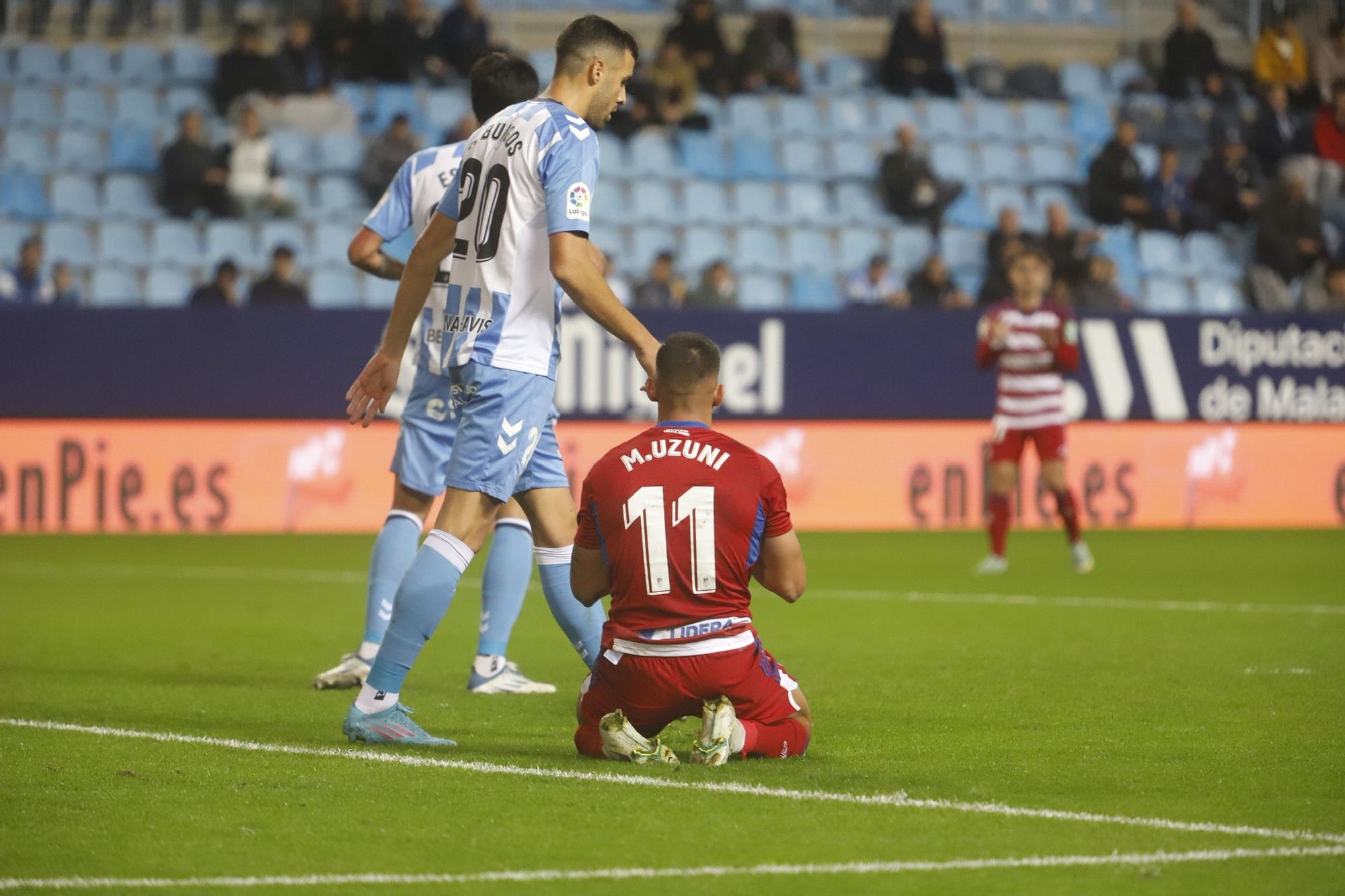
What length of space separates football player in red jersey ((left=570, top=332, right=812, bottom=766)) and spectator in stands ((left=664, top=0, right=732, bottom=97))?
48.8 ft

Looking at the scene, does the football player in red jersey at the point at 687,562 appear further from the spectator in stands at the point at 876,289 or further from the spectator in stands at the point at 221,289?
the spectator in stands at the point at 876,289

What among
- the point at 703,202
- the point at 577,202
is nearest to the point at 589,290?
the point at 577,202

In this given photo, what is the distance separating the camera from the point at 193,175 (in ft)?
56.3

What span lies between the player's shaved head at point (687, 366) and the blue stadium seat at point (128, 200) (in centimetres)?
1327

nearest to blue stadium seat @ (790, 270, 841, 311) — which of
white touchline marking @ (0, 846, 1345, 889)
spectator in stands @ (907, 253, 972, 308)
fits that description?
spectator in stands @ (907, 253, 972, 308)

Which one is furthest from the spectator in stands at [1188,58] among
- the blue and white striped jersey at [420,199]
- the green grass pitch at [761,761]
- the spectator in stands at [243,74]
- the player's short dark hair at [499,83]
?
the player's short dark hair at [499,83]

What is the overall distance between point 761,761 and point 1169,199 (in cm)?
1592

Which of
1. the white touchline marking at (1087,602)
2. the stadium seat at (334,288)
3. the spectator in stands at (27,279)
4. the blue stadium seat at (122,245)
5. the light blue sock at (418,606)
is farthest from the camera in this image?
the blue stadium seat at (122,245)

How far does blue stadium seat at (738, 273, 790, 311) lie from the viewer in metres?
18.1

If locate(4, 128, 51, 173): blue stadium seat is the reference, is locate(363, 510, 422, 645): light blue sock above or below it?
below

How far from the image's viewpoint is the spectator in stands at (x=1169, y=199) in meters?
19.9

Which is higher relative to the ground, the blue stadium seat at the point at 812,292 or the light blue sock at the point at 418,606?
the blue stadium seat at the point at 812,292

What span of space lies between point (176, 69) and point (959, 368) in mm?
8525

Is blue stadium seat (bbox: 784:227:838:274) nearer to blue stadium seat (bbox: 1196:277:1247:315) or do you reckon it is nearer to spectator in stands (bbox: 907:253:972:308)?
spectator in stands (bbox: 907:253:972:308)
